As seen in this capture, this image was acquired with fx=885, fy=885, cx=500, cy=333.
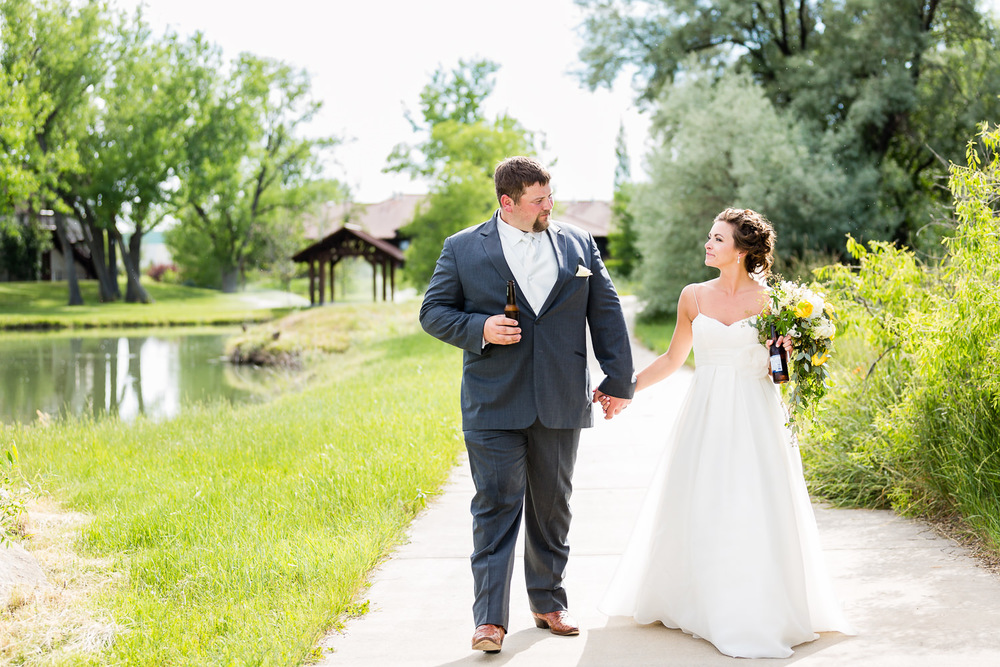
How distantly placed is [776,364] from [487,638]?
1.78 meters

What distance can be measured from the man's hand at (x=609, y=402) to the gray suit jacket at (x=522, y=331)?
7.2 inches

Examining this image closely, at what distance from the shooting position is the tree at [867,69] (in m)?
24.8

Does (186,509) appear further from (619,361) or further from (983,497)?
(983,497)

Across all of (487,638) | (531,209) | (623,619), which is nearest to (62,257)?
(531,209)

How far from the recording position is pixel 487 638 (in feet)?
12.1

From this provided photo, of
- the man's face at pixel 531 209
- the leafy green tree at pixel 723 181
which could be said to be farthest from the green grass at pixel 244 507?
the leafy green tree at pixel 723 181

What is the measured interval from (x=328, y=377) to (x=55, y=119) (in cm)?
3683

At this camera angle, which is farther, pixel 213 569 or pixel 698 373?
pixel 213 569

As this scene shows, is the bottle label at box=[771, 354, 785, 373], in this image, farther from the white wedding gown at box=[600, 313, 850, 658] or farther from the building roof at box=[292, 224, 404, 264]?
the building roof at box=[292, 224, 404, 264]

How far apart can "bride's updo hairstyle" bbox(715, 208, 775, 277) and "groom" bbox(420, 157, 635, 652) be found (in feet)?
2.36

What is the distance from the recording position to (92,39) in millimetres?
46344

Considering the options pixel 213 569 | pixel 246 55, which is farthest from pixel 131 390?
pixel 246 55

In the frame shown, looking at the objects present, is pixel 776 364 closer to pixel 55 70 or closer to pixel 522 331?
pixel 522 331

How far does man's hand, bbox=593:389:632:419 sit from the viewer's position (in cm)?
416
